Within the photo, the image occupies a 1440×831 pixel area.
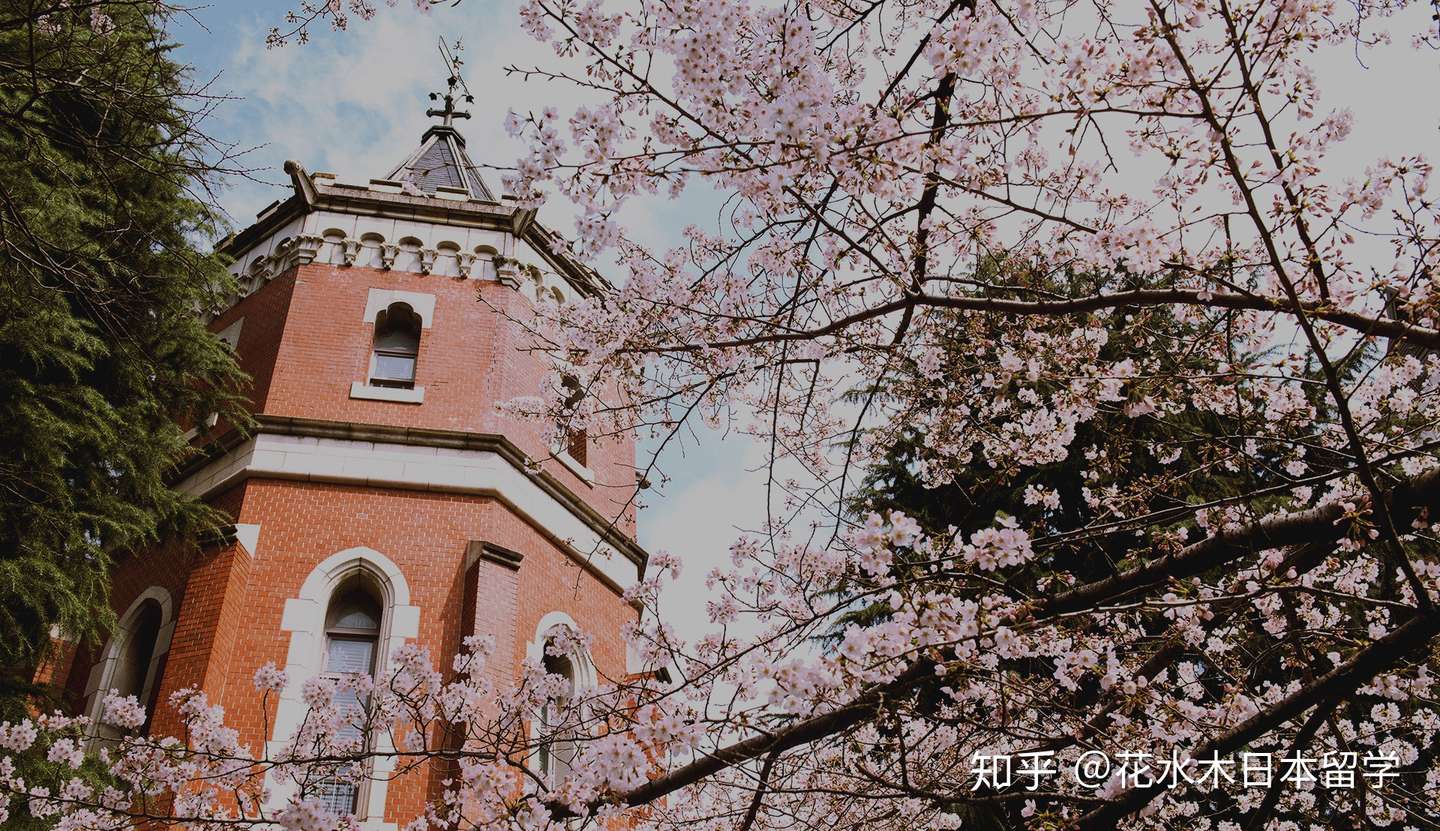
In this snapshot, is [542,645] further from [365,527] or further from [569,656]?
[365,527]

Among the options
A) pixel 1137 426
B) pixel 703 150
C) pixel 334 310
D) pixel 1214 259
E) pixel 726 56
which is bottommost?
pixel 1214 259

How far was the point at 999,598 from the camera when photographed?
4.15 metres

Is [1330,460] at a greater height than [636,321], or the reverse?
[636,321]

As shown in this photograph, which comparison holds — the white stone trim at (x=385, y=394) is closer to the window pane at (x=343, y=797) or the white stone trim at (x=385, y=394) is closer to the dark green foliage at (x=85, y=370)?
the dark green foliage at (x=85, y=370)

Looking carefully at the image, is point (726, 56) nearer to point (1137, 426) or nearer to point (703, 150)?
point (703, 150)

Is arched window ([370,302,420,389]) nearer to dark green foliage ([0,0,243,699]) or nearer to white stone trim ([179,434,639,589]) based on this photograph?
white stone trim ([179,434,639,589])

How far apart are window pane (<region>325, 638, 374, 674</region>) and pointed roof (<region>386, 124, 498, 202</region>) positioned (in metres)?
7.67

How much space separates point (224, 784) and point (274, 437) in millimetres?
6882

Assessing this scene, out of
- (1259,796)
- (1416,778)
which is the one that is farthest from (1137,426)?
(1259,796)

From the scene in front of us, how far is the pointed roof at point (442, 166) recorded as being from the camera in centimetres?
1660

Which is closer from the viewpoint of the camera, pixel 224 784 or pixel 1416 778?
pixel 224 784

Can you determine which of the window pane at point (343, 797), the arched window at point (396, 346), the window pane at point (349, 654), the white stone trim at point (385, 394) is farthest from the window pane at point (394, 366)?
the window pane at point (343, 797)

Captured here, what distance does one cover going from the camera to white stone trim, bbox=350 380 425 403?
12.4 m

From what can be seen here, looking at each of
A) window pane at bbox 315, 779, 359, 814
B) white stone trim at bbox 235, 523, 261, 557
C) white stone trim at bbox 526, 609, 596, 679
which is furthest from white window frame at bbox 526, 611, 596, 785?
white stone trim at bbox 235, 523, 261, 557
